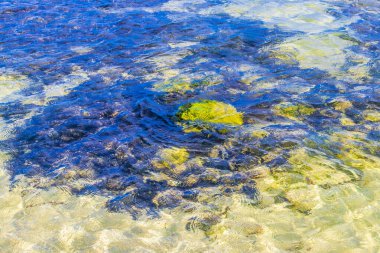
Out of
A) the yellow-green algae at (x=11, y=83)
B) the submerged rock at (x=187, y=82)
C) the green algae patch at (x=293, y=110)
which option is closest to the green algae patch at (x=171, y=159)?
the green algae patch at (x=293, y=110)

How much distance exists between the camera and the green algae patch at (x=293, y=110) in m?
8.46

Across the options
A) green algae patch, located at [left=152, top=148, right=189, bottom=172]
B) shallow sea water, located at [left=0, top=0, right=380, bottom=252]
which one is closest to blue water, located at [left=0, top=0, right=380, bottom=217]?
shallow sea water, located at [left=0, top=0, right=380, bottom=252]

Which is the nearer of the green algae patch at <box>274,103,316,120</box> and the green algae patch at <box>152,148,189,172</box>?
the green algae patch at <box>152,148,189,172</box>

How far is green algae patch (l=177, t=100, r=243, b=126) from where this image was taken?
26.9 ft

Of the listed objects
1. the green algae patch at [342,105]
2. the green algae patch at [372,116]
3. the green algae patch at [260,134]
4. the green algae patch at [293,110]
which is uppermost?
the green algae patch at [260,134]

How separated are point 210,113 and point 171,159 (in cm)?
164

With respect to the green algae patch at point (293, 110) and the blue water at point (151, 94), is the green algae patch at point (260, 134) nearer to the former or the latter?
the blue water at point (151, 94)

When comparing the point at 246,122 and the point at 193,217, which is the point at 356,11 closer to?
the point at 246,122

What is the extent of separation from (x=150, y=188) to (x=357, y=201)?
2.92 meters

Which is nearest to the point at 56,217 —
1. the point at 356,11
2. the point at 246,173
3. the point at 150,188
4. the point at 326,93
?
the point at 150,188

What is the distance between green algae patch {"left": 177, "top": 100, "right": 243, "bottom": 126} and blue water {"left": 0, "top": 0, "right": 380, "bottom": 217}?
26 centimetres

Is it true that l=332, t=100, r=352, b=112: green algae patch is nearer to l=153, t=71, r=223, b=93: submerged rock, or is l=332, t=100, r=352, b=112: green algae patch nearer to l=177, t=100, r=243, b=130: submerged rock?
l=177, t=100, r=243, b=130: submerged rock

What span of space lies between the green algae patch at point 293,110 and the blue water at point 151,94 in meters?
0.15

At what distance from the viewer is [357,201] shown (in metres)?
6.01
